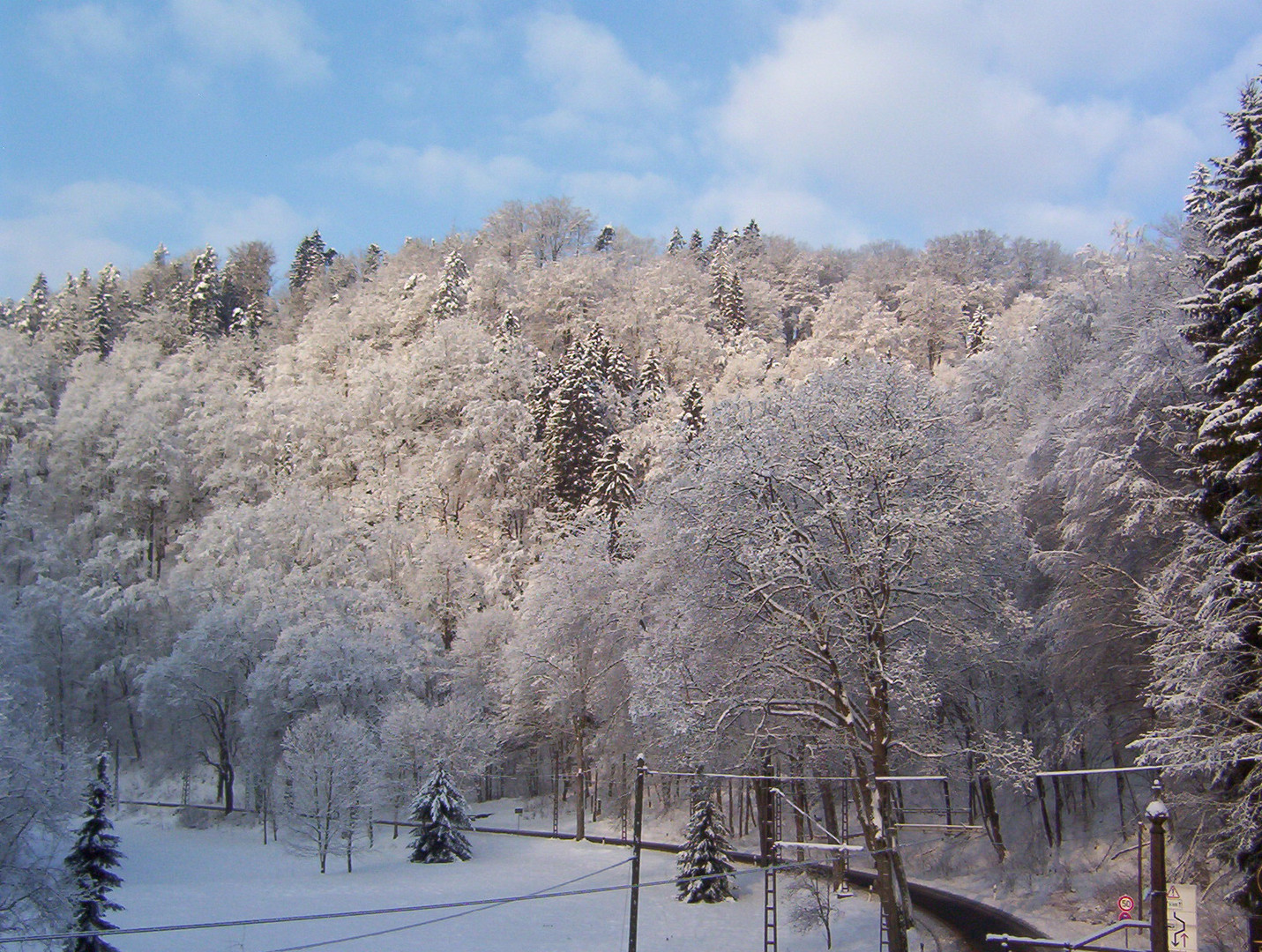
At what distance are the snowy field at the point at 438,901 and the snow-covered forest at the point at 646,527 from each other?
12.8 ft

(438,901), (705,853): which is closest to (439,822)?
(438,901)

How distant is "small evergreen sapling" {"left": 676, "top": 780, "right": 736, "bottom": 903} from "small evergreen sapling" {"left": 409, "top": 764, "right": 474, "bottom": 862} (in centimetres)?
1216

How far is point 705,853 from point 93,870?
17.0m

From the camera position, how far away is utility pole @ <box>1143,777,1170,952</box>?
10.7 meters

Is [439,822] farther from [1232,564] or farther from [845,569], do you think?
[1232,564]

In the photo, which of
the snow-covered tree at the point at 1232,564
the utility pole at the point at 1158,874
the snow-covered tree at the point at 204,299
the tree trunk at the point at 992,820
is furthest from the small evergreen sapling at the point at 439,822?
the snow-covered tree at the point at 204,299

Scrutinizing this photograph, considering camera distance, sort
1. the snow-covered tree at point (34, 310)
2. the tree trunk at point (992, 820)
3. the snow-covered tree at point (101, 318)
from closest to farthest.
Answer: the tree trunk at point (992, 820), the snow-covered tree at point (101, 318), the snow-covered tree at point (34, 310)

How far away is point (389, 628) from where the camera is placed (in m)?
48.1

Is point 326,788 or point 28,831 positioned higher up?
point 28,831

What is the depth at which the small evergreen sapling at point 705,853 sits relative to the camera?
1129 inches

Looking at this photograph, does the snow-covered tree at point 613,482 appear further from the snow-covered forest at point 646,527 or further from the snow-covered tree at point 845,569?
the snow-covered tree at point 845,569

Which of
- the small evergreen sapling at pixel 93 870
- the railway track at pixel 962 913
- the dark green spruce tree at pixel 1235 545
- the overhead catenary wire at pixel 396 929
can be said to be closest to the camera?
the overhead catenary wire at pixel 396 929

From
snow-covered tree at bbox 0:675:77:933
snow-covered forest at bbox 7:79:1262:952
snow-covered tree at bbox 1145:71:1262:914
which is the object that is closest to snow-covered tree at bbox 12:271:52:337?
snow-covered forest at bbox 7:79:1262:952

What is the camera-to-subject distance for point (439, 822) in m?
37.6
